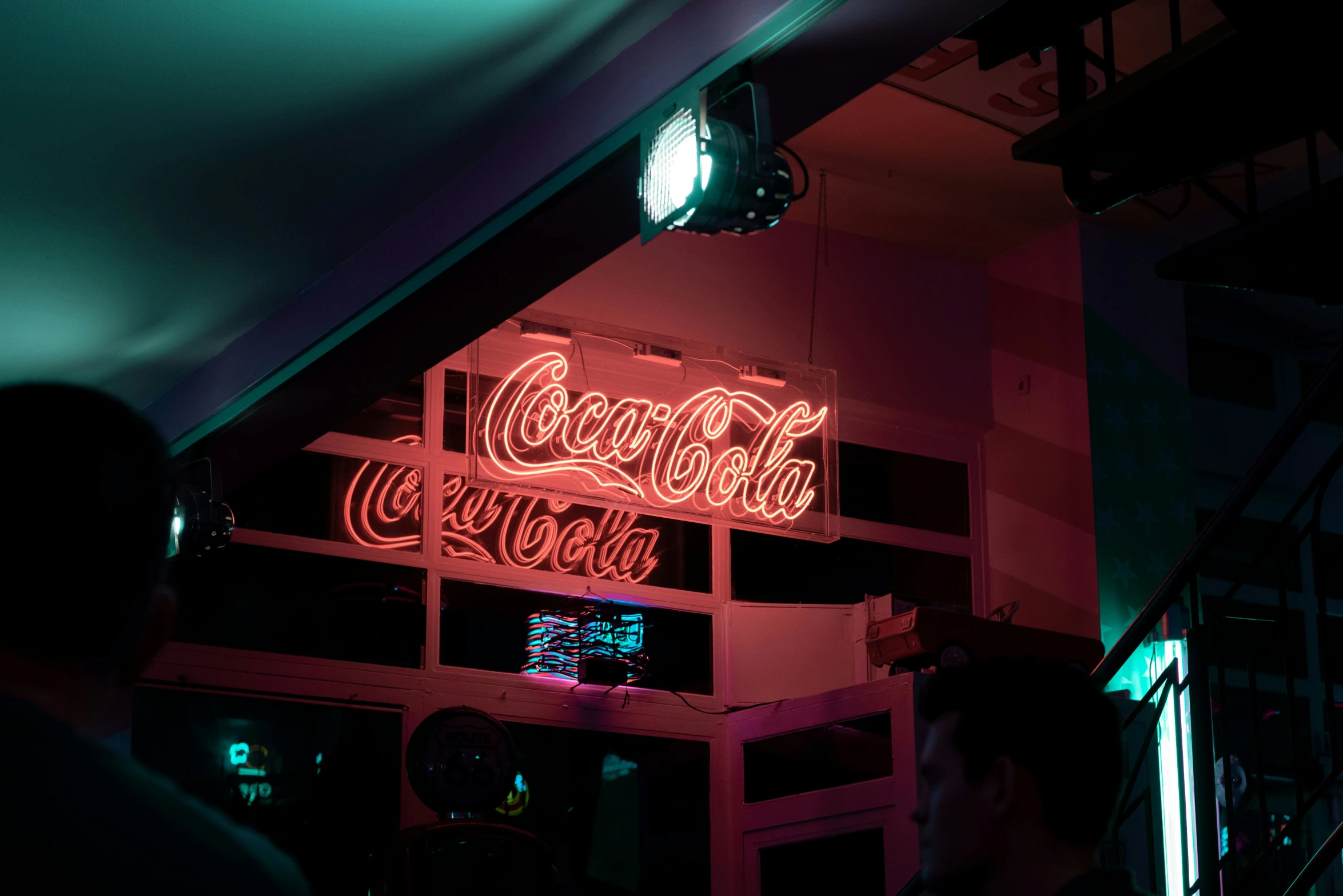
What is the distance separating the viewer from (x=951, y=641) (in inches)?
239

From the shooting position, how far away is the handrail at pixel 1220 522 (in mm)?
3967

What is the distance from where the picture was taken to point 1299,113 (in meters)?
3.36

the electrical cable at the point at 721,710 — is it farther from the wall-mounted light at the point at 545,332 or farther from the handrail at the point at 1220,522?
the handrail at the point at 1220,522

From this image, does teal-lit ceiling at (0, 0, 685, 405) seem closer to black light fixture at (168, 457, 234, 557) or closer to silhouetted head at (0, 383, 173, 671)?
black light fixture at (168, 457, 234, 557)

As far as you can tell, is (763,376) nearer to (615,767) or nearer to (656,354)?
(656,354)

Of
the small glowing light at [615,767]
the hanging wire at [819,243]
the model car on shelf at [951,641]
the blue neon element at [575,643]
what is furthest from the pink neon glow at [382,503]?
the hanging wire at [819,243]

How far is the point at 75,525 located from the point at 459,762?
5105mm

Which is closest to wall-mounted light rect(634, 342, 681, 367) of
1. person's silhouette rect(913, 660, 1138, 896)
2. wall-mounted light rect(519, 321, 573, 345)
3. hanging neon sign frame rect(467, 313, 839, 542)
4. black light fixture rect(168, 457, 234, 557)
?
hanging neon sign frame rect(467, 313, 839, 542)

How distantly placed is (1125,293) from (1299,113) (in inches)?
204

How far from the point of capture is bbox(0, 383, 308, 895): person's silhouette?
925mm

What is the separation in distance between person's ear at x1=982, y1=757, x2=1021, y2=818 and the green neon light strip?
1208mm

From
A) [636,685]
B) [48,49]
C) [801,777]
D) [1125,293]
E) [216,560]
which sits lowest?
[801,777]

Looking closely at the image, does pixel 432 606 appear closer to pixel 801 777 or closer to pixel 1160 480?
pixel 801 777

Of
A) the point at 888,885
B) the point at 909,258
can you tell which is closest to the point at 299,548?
the point at 888,885
